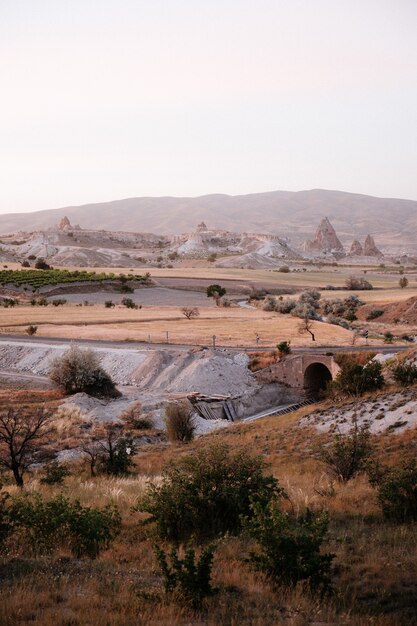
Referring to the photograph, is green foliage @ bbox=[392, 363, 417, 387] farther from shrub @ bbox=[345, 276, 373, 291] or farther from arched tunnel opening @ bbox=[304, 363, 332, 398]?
shrub @ bbox=[345, 276, 373, 291]

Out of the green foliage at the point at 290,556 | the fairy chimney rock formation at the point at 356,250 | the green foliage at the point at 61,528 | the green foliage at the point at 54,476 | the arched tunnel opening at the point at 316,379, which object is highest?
the fairy chimney rock formation at the point at 356,250

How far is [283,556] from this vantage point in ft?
25.4

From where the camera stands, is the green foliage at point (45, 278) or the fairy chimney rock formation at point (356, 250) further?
the fairy chimney rock formation at point (356, 250)

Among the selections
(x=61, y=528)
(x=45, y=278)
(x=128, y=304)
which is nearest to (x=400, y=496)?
(x=61, y=528)

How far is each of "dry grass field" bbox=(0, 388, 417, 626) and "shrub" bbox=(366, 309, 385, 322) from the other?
56.1m

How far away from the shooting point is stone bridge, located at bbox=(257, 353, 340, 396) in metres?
38.7

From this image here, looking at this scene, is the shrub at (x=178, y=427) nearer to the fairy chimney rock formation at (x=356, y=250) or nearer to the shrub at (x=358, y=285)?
the shrub at (x=358, y=285)

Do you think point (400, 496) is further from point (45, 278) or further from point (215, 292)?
point (45, 278)

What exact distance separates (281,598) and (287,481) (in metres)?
7.81

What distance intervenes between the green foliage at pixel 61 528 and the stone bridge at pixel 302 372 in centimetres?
2913

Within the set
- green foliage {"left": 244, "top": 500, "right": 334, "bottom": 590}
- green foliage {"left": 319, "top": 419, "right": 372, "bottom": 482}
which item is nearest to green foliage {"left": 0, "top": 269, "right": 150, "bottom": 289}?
green foliage {"left": 319, "top": 419, "right": 372, "bottom": 482}

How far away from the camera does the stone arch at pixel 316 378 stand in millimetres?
39188

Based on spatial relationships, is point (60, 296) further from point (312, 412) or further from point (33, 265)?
point (312, 412)

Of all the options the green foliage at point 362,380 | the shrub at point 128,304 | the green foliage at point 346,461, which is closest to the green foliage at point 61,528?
the green foliage at point 346,461
